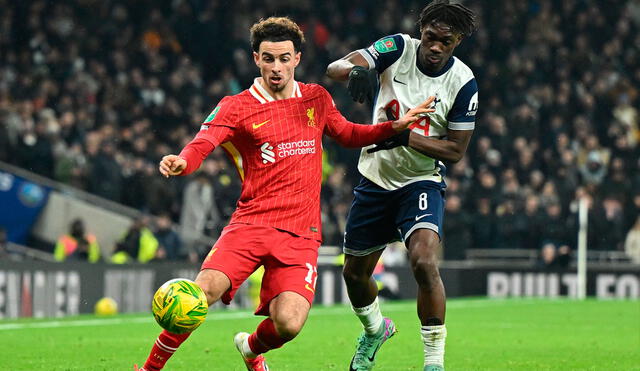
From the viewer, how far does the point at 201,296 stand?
6484 millimetres

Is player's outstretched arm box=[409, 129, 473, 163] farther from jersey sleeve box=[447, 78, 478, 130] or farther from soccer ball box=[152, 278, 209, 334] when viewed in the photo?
soccer ball box=[152, 278, 209, 334]

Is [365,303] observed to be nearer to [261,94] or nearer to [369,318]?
[369,318]

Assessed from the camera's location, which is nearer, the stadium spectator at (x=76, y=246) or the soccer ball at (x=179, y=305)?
the soccer ball at (x=179, y=305)

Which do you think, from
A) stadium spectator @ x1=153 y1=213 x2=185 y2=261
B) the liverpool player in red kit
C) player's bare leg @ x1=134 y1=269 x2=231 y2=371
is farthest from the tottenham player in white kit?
stadium spectator @ x1=153 y1=213 x2=185 y2=261

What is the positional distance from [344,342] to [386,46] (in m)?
4.35

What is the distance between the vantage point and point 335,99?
73.7ft

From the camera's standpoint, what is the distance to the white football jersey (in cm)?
771

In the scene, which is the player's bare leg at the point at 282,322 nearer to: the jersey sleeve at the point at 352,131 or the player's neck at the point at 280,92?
the jersey sleeve at the point at 352,131

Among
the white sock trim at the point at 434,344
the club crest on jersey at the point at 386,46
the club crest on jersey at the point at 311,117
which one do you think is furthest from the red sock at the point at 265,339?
the club crest on jersey at the point at 386,46

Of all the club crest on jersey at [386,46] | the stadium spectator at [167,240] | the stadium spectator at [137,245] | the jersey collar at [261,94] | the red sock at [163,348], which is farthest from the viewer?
the stadium spectator at [167,240]

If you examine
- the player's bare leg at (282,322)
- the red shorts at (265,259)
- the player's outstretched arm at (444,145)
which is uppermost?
the player's outstretched arm at (444,145)

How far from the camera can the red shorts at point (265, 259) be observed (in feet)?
22.3

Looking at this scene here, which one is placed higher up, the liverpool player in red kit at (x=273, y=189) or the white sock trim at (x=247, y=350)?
the liverpool player in red kit at (x=273, y=189)

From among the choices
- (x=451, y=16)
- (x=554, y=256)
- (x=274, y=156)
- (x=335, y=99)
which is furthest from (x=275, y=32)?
(x=335, y=99)
